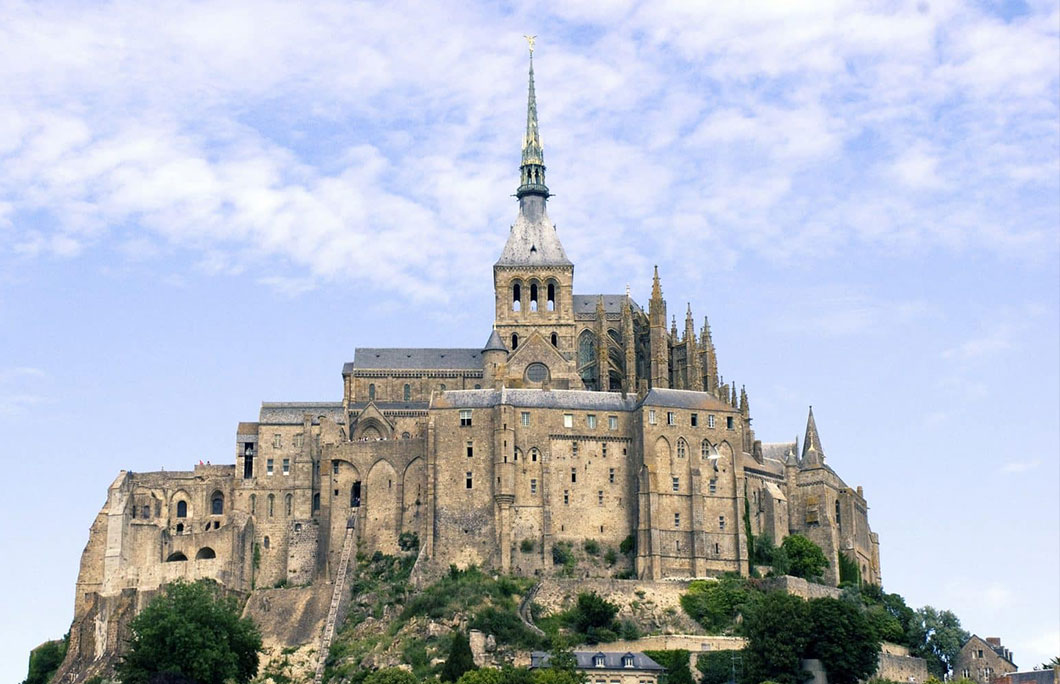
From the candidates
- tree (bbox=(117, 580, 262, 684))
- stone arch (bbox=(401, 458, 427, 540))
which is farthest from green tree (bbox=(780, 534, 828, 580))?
tree (bbox=(117, 580, 262, 684))

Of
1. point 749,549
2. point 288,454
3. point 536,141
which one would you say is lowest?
point 749,549

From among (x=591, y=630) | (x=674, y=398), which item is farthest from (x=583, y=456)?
(x=591, y=630)

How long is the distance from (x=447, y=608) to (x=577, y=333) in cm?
3235

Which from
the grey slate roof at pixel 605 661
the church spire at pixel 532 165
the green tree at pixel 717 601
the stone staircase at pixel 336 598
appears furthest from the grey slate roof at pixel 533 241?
the grey slate roof at pixel 605 661

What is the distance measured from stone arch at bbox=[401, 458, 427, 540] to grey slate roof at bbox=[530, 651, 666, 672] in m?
19.0

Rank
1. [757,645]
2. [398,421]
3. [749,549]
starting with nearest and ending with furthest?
1. [757,645]
2. [749,549]
3. [398,421]

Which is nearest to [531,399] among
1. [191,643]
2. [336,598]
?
[336,598]

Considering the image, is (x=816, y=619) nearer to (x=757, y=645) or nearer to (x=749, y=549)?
(x=757, y=645)

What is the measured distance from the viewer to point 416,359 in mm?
144625

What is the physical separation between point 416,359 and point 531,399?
17.2 meters

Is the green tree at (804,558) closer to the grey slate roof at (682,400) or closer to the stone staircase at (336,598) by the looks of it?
the grey slate roof at (682,400)

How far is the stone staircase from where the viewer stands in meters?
120

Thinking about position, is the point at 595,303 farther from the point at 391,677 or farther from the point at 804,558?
the point at 391,677

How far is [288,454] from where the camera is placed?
135500 millimetres
